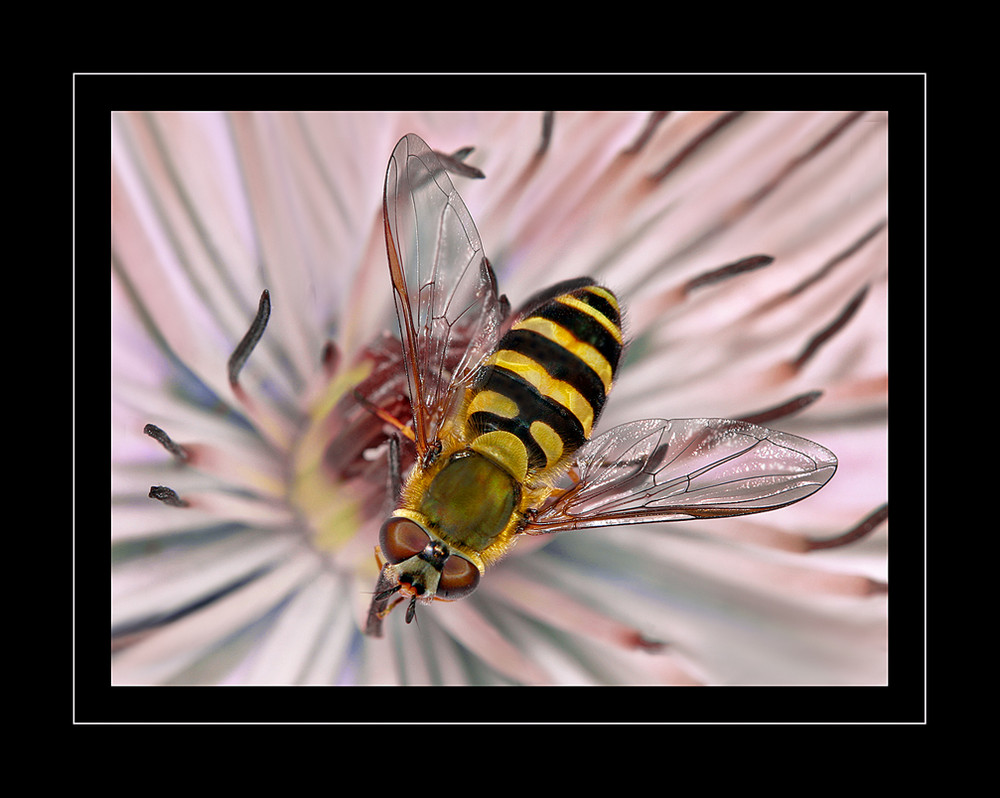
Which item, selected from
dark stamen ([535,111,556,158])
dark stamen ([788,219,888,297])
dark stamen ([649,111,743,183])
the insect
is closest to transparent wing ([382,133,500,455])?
the insect

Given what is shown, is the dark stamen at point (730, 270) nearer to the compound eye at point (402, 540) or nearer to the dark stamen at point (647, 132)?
the dark stamen at point (647, 132)

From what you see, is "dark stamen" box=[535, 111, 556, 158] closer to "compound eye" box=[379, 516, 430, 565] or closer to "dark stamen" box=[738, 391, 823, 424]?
"dark stamen" box=[738, 391, 823, 424]

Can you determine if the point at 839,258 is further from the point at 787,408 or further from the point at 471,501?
the point at 471,501

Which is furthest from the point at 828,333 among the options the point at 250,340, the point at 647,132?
the point at 250,340

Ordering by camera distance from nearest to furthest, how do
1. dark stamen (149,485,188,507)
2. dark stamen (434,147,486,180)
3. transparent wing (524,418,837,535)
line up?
transparent wing (524,418,837,535), dark stamen (149,485,188,507), dark stamen (434,147,486,180)

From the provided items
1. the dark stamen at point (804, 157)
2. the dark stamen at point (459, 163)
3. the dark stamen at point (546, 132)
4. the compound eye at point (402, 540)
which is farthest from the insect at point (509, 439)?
the dark stamen at point (804, 157)

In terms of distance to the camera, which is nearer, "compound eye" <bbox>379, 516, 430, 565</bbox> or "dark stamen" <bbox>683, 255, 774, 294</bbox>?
"compound eye" <bbox>379, 516, 430, 565</bbox>
